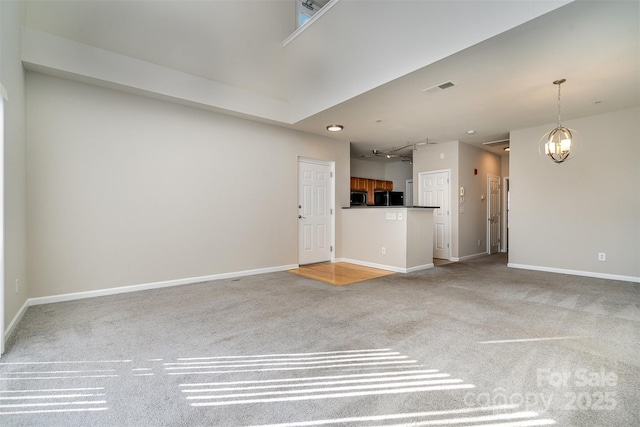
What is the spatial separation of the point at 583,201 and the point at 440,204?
2.44 meters

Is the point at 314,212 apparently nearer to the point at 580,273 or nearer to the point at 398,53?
the point at 398,53

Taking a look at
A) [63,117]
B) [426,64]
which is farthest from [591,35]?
[63,117]

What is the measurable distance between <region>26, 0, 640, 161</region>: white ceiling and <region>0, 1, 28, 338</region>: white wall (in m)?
0.59

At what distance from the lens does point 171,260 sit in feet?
13.7

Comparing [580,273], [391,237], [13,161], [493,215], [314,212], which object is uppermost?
[13,161]

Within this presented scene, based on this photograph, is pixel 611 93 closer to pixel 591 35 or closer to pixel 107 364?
pixel 591 35

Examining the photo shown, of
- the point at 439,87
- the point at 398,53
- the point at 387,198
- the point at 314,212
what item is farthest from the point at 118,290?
the point at 387,198

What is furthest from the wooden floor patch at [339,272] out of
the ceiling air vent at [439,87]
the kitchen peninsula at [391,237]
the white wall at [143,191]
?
the ceiling air vent at [439,87]

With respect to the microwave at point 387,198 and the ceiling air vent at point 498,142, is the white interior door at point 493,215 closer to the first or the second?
the ceiling air vent at point 498,142

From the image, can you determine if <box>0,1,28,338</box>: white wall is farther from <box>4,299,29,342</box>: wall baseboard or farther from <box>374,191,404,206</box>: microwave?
<box>374,191,404,206</box>: microwave

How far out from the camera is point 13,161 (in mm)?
2717

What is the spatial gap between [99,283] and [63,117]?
6.58ft

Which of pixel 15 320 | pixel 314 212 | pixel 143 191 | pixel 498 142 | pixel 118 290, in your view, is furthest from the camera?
pixel 498 142

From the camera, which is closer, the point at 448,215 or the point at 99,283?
the point at 99,283
